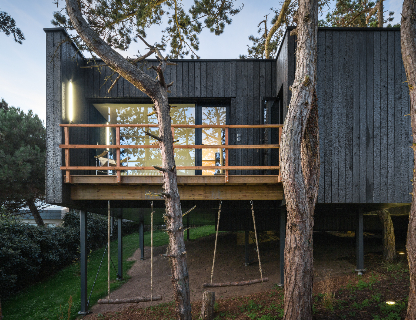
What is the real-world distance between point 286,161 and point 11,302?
7412 mm

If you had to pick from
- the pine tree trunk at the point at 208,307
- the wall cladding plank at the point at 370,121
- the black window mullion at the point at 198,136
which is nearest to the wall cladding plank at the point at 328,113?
the wall cladding plank at the point at 370,121

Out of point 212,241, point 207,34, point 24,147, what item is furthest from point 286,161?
point 24,147

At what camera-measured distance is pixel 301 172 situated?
3711 mm

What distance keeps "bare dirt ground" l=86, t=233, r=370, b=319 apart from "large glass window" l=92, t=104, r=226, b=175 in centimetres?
Result: 293

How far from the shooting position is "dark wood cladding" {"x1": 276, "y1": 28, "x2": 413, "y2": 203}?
493cm

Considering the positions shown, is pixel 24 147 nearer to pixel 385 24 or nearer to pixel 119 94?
pixel 119 94

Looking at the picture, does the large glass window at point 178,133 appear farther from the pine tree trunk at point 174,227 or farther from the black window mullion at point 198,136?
the pine tree trunk at point 174,227

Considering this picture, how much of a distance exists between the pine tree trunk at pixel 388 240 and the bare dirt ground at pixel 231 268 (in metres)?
0.84

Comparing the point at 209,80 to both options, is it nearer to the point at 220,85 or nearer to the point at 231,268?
the point at 220,85

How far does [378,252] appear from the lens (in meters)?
7.34

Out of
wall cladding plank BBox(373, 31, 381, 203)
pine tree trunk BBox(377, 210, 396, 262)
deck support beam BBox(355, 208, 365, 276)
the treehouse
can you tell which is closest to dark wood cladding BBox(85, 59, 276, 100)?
the treehouse

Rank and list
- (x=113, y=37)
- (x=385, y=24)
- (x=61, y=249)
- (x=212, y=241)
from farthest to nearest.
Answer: (x=212, y=241), (x=385, y=24), (x=61, y=249), (x=113, y=37)

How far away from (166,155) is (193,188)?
3.97ft

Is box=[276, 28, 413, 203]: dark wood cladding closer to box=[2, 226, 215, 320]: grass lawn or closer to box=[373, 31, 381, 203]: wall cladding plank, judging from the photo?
box=[373, 31, 381, 203]: wall cladding plank
